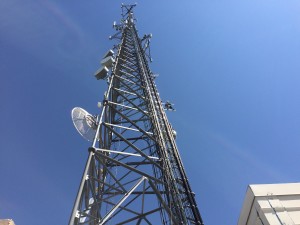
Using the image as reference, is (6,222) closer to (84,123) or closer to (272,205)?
(84,123)

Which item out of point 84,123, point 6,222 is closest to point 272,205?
point 6,222

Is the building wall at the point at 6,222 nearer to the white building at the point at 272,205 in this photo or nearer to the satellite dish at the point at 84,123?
the satellite dish at the point at 84,123

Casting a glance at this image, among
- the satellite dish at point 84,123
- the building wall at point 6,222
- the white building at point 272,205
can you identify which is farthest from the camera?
the satellite dish at point 84,123

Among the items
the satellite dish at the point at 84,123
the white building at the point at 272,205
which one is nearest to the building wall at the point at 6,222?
the satellite dish at the point at 84,123

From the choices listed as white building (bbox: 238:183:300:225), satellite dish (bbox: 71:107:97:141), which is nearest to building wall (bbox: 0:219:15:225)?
satellite dish (bbox: 71:107:97:141)

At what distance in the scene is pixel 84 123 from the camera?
10891 millimetres

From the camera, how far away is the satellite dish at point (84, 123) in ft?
Result: 34.8

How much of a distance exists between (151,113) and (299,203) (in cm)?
571

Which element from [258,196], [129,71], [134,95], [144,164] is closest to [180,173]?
[144,164]

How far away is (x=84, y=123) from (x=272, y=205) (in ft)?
22.8

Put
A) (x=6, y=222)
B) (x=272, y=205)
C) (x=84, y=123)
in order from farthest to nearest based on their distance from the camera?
(x=84, y=123)
(x=6, y=222)
(x=272, y=205)

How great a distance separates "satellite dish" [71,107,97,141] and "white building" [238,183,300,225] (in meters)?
6.08

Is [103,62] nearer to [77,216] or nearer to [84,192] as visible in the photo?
[84,192]

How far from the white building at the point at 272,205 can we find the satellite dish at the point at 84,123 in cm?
608
